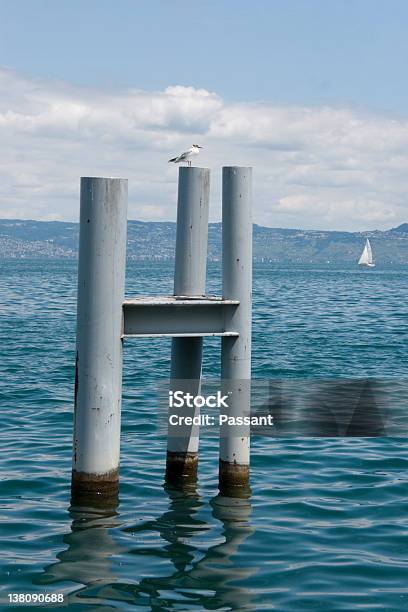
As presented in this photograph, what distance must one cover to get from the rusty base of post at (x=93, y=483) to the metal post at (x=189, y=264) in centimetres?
147

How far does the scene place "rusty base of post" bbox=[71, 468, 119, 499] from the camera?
11.8 m

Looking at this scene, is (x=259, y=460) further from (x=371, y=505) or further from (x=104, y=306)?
(x=104, y=306)

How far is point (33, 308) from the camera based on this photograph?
5012 cm

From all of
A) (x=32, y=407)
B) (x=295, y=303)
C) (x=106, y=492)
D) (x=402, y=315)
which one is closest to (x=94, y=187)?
(x=106, y=492)

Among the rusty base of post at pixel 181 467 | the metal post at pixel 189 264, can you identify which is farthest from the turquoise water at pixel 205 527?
the metal post at pixel 189 264

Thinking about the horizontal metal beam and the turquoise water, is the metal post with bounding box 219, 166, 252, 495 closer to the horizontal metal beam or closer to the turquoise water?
the horizontal metal beam

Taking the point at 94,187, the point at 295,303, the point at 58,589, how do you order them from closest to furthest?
the point at 58,589, the point at 94,187, the point at 295,303

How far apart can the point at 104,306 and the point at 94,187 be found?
4.52 feet

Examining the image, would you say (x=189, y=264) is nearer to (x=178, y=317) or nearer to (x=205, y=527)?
(x=178, y=317)

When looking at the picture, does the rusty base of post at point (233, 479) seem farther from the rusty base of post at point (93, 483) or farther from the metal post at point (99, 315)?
the metal post at point (99, 315)

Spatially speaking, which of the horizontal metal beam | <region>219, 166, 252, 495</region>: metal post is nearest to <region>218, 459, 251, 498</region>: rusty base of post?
<region>219, 166, 252, 495</region>: metal post

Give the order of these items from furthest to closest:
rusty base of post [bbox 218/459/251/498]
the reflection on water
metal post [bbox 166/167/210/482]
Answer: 1. metal post [bbox 166/167/210/482]
2. rusty base of post [bbox 218/459/251/498]
3. the reflection on water

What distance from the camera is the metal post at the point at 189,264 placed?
510 inches

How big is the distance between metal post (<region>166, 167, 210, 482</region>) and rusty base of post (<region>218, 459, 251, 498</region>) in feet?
2.26
